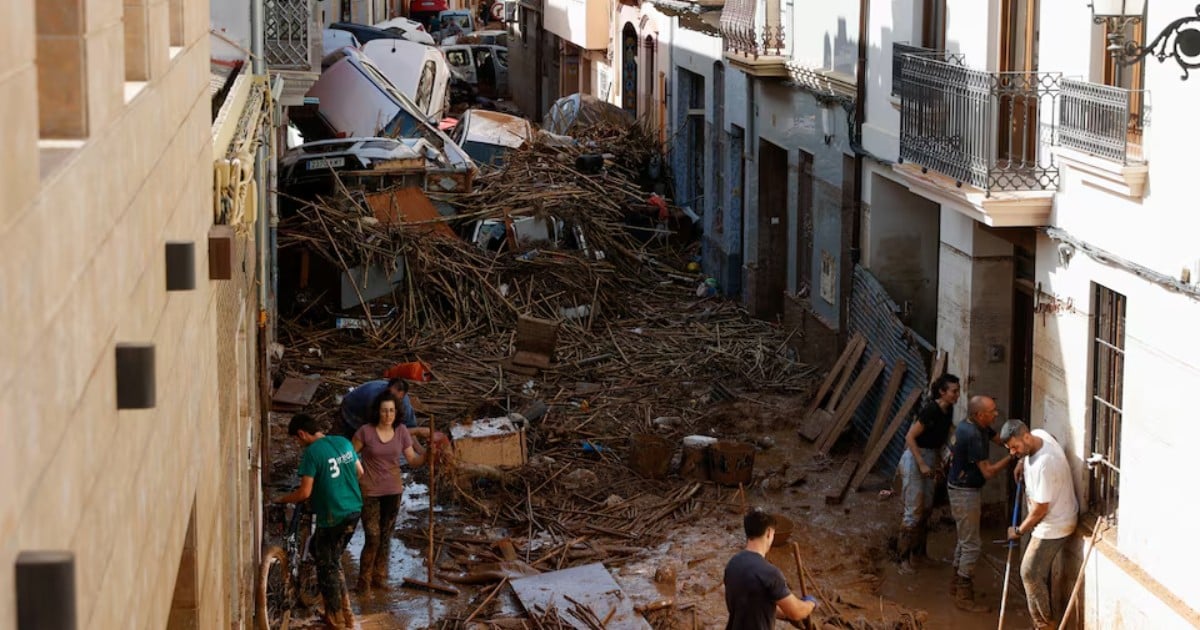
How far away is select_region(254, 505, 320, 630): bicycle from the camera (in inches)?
454

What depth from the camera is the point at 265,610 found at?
10.6 m

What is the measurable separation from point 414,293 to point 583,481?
712 cm

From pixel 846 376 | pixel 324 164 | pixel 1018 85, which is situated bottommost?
pixel 846 376

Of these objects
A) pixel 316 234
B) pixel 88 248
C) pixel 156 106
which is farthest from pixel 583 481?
pixel 88 248

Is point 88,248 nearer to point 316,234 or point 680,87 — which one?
point 316,234

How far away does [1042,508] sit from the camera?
37.6ft

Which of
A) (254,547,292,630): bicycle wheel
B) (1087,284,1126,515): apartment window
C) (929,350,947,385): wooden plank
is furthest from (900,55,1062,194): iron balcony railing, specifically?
(254,547,292,630): bicycle wheel

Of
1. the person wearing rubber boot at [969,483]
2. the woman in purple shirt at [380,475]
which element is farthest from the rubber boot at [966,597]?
the woman in purple shirt at [380,475]

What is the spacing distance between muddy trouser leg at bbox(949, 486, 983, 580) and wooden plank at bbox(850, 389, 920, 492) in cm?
257

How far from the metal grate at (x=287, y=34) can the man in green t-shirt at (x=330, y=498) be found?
29.3 feet

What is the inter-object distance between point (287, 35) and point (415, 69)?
64.7 ft

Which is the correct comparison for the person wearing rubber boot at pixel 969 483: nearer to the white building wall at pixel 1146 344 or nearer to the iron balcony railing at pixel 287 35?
the white building wall at pixel 1146 344

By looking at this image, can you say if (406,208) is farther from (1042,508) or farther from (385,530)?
(1042,508)

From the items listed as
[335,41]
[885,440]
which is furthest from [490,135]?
[885,440]
